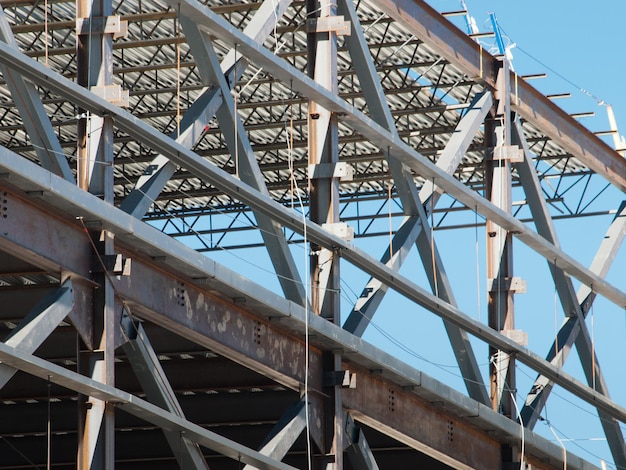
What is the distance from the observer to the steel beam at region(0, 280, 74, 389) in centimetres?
1238

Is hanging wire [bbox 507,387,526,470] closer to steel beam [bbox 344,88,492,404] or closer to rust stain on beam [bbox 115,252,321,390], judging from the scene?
steel beam [bbox 344,88,492,404]

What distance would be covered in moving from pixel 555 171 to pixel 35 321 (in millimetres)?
32512

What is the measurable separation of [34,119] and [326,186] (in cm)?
612

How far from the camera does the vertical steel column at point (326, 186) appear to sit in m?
17.8

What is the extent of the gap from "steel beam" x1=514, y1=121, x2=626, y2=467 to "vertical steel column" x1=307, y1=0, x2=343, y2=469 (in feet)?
21.3

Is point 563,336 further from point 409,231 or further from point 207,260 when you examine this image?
point 207,260

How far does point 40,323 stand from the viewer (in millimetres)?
12758

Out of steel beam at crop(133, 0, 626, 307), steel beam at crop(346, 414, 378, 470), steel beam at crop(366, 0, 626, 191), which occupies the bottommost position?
steel beam at crop(346, 414, 378, 470)

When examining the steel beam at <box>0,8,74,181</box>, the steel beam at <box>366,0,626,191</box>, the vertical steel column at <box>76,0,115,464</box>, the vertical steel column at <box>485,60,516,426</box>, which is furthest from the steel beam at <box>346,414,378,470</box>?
the steel beam at <box>366,0,626,191</box>

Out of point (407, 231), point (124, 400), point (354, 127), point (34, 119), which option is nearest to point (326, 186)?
point (354, 127)

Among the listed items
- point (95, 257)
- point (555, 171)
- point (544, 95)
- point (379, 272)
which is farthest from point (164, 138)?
point (555, 171)

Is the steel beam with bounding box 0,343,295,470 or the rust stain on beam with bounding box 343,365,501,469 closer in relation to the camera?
the steel beam with bounding box 0,343,295,470

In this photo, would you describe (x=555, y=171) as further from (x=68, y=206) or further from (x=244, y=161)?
(x=68, y=206)

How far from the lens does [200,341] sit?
618 inches
